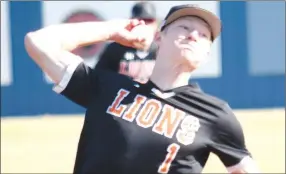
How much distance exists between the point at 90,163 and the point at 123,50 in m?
3.00

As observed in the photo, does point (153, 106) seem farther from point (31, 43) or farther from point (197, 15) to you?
point (31, 43)

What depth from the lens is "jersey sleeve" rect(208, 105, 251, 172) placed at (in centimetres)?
276

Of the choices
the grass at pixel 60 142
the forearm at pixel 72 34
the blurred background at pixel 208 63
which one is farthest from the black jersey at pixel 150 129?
the blurred background at pixel 208 63

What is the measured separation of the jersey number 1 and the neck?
0.81 ft

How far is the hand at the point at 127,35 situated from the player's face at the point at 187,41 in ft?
0.36

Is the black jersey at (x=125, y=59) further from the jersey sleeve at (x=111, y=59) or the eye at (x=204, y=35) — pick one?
the eye at (x=204, y=35)

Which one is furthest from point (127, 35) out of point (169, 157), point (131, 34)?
point (169, 157)

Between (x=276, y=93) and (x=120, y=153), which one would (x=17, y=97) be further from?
(x=120, y=153)

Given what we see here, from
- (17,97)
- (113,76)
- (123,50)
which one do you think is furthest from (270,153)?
(17,97)

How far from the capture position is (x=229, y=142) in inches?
109

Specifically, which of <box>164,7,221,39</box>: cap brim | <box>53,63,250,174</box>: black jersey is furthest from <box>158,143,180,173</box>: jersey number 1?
<box>164,7,221,39</box>: cap brim

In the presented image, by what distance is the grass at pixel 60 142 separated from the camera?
8.30m

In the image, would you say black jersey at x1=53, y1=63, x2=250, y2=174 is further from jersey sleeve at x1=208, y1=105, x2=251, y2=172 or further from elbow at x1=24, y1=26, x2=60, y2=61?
elbow at x1=24, y1=26, x2=60, y2=61

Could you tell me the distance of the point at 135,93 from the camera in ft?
9.47
